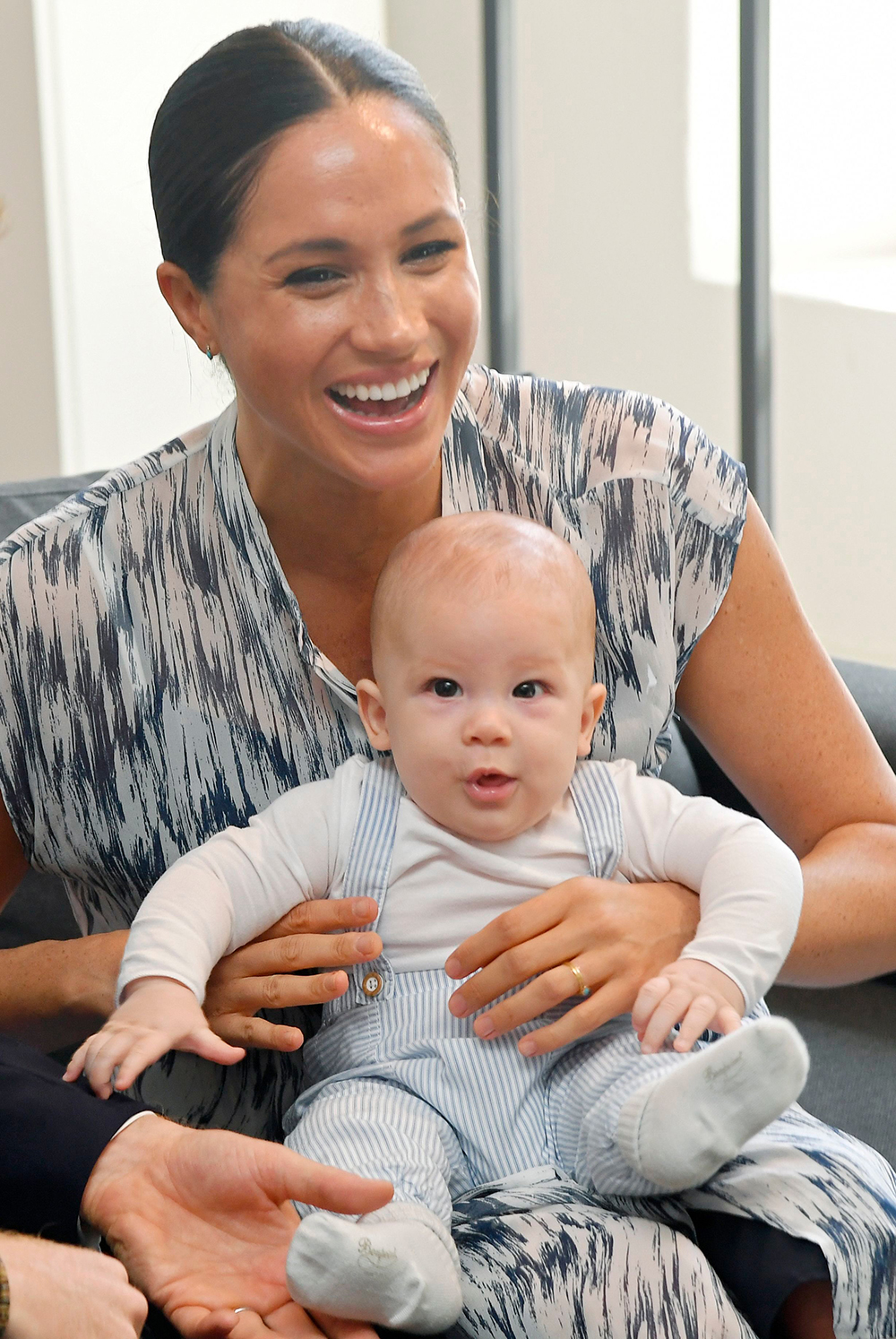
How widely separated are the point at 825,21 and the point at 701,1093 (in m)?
3.87

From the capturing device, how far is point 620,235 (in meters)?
4.53

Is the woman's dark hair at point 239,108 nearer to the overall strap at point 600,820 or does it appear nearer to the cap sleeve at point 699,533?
the cap sleeve at point 699,533

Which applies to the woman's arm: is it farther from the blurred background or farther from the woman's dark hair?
the blurred background

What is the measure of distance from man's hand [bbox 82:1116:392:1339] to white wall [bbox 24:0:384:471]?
2784mm

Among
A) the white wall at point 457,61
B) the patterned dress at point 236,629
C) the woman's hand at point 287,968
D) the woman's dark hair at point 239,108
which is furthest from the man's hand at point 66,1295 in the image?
the white wall at point 457,61

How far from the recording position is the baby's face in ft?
4.14

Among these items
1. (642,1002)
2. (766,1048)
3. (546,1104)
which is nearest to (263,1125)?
(546,1104)

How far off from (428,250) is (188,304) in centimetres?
26

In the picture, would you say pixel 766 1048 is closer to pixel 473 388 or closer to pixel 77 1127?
pixel 77 1127

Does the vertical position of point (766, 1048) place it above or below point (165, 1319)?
above

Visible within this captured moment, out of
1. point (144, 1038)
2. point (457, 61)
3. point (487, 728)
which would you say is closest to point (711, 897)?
point (487, 728)

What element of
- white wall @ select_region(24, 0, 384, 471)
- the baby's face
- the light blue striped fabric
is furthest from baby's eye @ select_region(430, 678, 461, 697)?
white wall @ select_region(24, 0, 384, 471)

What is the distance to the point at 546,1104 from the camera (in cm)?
123

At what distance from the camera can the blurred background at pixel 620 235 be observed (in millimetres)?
3613
